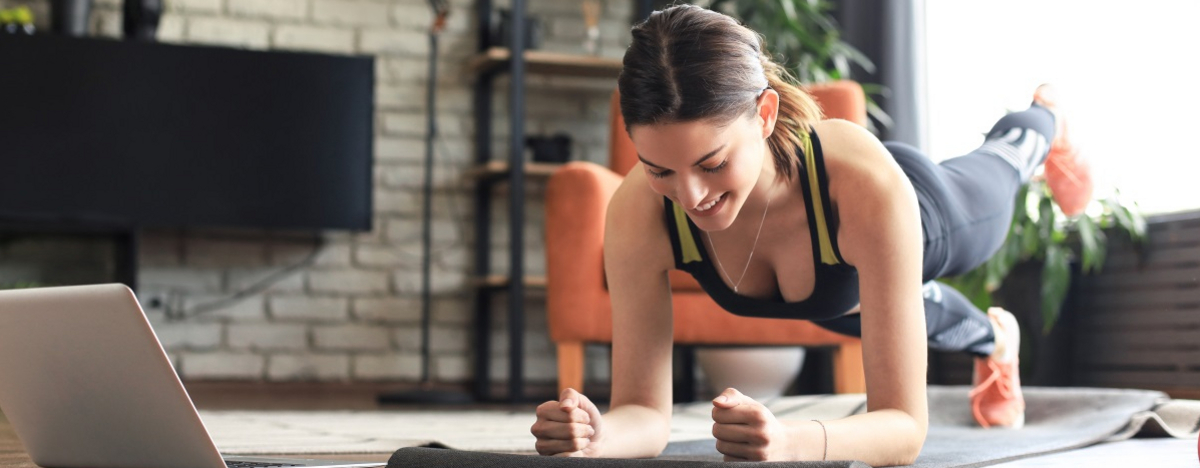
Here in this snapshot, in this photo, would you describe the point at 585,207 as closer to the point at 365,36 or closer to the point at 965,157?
the point at 965,157

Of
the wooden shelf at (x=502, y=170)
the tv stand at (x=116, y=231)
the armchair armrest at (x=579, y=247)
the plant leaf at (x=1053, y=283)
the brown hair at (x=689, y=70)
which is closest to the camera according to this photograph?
the brown hair at (x=689, y=70)

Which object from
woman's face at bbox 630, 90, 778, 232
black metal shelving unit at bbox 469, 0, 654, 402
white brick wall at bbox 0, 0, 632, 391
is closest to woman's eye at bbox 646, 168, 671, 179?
woman's face at bbox 630, 90, 778, 232

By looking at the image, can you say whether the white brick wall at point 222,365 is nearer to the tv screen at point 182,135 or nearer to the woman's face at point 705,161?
the tv screen at point 182,135

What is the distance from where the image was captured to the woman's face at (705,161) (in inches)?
43.1

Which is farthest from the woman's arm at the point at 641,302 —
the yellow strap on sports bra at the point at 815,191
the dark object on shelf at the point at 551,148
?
the dark object on shelf at the point at 551,148

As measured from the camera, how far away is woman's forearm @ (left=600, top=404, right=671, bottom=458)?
1249mm

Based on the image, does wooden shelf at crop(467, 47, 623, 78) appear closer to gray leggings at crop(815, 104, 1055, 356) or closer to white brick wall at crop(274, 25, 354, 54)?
white brick wall at crop(274, 25, 354, 54)

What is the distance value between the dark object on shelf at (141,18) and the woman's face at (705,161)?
2688 millimetres

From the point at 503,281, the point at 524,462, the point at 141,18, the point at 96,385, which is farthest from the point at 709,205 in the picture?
the point at 141,18

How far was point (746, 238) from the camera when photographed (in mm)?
1385

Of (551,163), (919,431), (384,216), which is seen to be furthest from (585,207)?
(919,431)

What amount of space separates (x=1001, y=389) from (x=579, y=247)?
1.09 meters

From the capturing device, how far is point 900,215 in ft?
4.04

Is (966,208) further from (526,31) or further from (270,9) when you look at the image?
(270,9)
